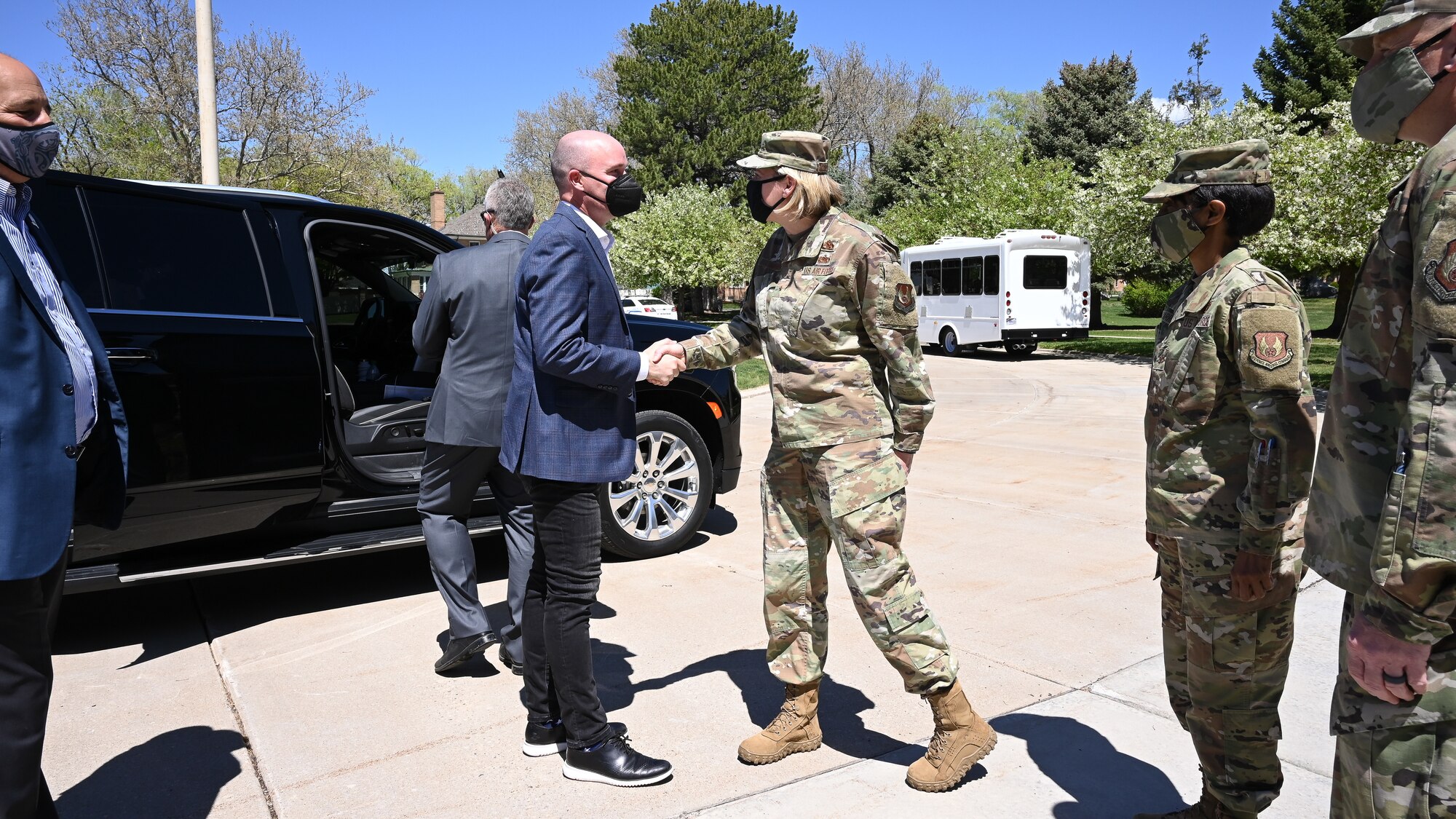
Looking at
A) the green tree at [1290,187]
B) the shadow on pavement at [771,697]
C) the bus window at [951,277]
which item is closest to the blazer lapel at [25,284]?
the shadow on pavement at [771,697]

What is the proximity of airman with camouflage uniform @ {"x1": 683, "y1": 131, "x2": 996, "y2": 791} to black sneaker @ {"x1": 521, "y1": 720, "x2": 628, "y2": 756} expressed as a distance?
631 mm

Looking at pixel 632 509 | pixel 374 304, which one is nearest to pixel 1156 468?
pixel 632 509

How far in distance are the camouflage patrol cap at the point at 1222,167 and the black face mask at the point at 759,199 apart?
1148 mm

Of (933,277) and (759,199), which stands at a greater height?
(759,199)

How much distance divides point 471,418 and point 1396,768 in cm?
322

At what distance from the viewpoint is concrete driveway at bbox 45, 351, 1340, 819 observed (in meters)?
3.10

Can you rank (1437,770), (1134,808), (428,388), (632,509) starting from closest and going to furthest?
(1437,770) → (1134,808) → (632,509) → (428,388)

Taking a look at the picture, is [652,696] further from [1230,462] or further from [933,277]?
[933,277]

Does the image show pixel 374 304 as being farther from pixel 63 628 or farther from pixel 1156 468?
pixel 1156 468

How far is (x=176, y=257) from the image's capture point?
441 cm

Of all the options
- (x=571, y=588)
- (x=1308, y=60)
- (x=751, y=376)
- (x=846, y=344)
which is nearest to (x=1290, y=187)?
(x=751, y=376)

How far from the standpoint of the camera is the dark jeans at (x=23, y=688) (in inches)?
90.8

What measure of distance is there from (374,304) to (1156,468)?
5.13 m

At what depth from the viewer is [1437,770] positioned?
1.62 meters
